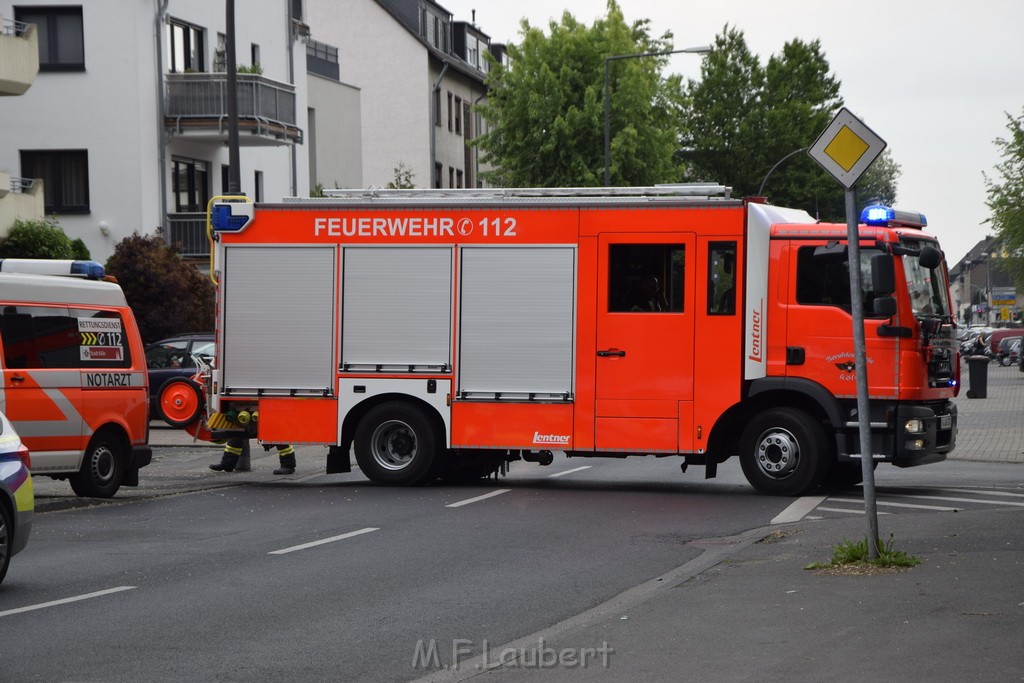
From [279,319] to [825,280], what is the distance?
5.90m

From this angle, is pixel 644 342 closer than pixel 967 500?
No

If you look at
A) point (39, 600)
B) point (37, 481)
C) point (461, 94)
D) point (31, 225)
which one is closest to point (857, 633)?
point (39, 600)

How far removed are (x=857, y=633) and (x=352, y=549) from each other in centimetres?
503

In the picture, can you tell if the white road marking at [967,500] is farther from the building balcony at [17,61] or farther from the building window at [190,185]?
the building window at [190,185]

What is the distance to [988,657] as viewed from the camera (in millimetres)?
7039

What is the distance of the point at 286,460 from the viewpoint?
750 inches

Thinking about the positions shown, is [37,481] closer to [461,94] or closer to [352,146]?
[352,146]

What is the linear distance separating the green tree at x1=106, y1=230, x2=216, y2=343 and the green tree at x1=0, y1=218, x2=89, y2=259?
4.50 feet

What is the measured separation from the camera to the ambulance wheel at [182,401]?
684 inches

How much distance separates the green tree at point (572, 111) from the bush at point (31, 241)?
2288 cm

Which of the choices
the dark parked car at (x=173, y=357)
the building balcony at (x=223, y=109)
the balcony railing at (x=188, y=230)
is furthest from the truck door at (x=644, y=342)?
the balcony railing at (x=188, y=230)

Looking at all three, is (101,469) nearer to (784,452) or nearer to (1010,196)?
(784,452)

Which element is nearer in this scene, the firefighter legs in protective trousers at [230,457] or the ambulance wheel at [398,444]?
the ambulance wheel at [398,444]

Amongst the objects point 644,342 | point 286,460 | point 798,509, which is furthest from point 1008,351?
point 798,509
